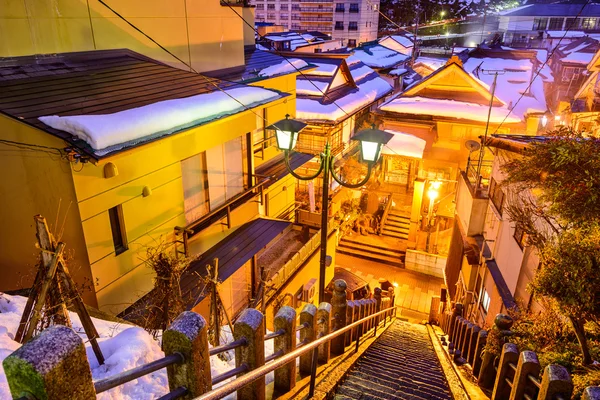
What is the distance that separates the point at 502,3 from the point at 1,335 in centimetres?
10995

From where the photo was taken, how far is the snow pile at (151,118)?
6.50 metres

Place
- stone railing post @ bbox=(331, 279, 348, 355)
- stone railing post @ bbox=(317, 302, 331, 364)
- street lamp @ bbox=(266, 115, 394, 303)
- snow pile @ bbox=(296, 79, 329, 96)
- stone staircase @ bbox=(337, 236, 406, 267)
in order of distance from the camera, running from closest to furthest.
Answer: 1. stone railing post @ bbox=(317, 302, 331, 364)
2. street lamp @ bbox=(266, 115, 394, 303)
3. stone railing post @ bbox=(331, 279, 348, 355)
4. stone staircase @ bbox=(337, 236, 406, 267)
5. snow pile @ bbox=(296, 79, 329, 96)

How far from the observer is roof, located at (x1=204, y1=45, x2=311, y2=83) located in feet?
44.3

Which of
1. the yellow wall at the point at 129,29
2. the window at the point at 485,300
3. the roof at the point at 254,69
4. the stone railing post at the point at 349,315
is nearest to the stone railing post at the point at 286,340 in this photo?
the stone railing post at the point at 349,315

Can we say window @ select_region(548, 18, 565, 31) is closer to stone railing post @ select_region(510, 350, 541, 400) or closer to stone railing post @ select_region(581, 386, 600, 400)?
stone railing post @ select_region(510, 350, 541, 400)

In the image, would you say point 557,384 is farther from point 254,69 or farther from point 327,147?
point 254,69

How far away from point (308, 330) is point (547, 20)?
78231mm

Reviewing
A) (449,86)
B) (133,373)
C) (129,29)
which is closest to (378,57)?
(449,86)

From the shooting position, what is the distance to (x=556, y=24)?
Answer: 209 ft

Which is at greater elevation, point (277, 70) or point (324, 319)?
point (277, 70)

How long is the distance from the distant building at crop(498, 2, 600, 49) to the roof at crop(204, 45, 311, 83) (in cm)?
5360

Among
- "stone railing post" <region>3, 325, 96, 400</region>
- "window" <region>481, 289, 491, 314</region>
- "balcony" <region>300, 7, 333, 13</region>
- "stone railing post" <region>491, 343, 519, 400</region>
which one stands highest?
"balcony" <region>300, 7, 333, 13</region>

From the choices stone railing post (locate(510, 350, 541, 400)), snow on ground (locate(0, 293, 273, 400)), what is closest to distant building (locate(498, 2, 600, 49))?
stone railing post (locate(510, 350, 541, 400))

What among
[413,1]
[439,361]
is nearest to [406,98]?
[439,361]
